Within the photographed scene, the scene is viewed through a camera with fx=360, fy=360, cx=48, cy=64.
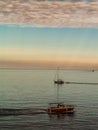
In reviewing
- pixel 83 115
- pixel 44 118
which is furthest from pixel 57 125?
pixel 83 115

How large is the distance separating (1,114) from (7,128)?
21442mm

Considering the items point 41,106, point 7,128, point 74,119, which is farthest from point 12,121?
point 41,106

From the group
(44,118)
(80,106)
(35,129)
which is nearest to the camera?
(35,129)

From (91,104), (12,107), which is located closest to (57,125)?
(12,107)

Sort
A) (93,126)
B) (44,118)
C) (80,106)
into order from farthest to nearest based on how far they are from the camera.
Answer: (80,106) → (44,118) → (93,126)

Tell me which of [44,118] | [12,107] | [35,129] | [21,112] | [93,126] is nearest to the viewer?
[35,129]

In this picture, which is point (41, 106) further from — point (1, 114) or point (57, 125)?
point (57, 125)

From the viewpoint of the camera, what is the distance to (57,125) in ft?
364

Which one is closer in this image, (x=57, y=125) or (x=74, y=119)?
(x=57, y=125)

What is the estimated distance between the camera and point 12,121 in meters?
113

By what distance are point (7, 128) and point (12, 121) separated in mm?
9833

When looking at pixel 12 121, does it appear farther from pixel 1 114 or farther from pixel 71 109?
pixel 71 109

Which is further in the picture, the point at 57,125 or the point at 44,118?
the point at 44,118

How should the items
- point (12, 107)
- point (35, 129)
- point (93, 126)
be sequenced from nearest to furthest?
point (35, 129)
point (93, 126)
point (12, 107)
